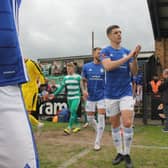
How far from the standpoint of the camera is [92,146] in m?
7.85

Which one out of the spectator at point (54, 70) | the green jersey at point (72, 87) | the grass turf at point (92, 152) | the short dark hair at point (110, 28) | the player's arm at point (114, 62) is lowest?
the spectator at point (54, 70)

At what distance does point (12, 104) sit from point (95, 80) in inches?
280

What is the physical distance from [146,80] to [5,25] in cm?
1282

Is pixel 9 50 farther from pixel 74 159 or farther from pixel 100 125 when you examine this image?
pixel 100 125

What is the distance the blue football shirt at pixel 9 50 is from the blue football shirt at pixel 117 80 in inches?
147

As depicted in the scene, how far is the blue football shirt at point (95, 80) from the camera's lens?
9086mm

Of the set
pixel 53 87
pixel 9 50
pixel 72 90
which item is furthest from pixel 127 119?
pixel 53 87

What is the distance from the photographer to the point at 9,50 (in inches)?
88.1

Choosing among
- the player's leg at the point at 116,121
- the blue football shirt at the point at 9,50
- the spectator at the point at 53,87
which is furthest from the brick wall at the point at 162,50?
the blue football shirt at the point at 9,50

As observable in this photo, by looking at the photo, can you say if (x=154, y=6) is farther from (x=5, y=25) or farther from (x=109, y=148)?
(x=5, y=25)

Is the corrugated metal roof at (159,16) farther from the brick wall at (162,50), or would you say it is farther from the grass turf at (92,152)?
the grass turf at (92,152)

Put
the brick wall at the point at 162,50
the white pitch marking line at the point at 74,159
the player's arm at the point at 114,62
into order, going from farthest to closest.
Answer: the brick wall at the point at 162,50 < the white pitch marking line at the point at 74,159 < the player's arm at the point at 114,62

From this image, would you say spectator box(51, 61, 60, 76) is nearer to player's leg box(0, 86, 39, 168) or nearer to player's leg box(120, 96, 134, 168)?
player's leg box(120, 96, 134, 168)

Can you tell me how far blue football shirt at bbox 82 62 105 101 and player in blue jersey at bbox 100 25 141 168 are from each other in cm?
290
